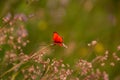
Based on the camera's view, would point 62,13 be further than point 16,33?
Yes

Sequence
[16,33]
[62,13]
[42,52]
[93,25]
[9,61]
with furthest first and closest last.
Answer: [93,25]
[62,13]
[16,33]
[9,61]
[42,52]

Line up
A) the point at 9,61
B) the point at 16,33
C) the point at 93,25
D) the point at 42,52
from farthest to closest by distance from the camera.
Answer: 1. the point at 93,25
2. the point at 16,33
3. the point at 9,61
4. the point at 42,52

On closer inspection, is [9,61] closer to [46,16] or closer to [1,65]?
[1,65]

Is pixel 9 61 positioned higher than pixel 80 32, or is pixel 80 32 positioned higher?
pixel 80 32

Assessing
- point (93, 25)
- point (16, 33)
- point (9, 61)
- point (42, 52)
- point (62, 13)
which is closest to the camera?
point (42, 52)

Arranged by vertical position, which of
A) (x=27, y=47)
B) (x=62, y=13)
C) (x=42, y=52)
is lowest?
(x=42, y=52)

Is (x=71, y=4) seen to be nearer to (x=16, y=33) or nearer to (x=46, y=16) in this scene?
(x=46, y=16)

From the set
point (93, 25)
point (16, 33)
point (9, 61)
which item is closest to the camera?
point (9, 61)

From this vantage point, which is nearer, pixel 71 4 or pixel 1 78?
pixel 1 78

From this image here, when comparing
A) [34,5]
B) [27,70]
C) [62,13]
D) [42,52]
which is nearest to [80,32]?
[62,13]
